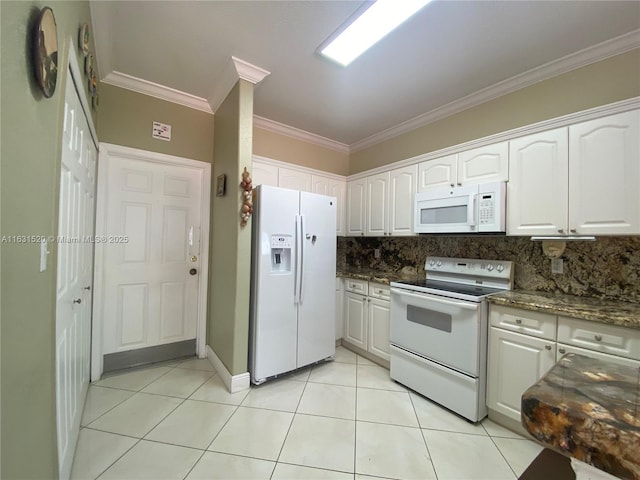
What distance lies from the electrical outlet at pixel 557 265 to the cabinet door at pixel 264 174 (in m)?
2.60

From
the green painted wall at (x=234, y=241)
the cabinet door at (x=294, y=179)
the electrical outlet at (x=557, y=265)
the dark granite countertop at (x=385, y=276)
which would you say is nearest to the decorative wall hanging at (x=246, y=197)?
the green painted wall at (x=234, y=241)

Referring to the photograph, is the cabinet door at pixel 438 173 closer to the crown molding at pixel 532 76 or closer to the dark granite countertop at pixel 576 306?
the crown molding at pixel 532 76

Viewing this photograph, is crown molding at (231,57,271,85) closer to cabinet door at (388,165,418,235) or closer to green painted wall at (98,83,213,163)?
green painted wall at (98,83,213,163)

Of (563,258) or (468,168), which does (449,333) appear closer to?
(563,258)

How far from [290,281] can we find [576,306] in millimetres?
1994

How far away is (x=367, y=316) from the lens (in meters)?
2.87

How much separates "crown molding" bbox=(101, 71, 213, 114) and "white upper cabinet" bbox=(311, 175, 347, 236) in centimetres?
136

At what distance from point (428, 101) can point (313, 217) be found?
1.56m

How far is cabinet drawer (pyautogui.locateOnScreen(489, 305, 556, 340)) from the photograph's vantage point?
168 centimetres

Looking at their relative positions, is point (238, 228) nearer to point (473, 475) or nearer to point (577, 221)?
point (473, 475)

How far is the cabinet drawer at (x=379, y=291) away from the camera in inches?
105

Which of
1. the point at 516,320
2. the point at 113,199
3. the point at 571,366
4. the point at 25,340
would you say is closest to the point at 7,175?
the point at 25,340

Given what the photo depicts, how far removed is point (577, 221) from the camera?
5.96 feet

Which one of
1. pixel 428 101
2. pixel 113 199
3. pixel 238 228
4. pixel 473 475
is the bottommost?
pixel 473 475
